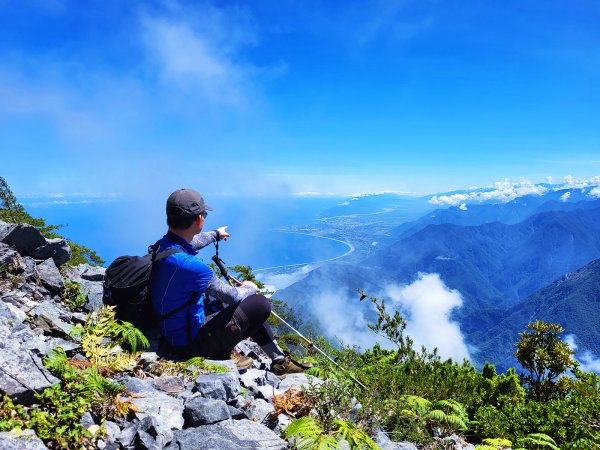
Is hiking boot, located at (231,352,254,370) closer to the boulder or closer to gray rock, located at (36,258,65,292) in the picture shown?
the boulder

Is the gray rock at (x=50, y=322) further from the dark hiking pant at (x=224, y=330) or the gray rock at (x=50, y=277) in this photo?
the dark hiking pant at (x=224, y=330)

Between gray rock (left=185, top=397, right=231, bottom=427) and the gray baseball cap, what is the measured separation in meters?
2.55

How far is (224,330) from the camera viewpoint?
213 inches

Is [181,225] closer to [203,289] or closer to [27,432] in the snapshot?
[203,289]

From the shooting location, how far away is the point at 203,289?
5285 mm

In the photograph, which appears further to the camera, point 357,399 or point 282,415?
point 357,399

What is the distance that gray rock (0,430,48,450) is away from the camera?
2461 millimetres

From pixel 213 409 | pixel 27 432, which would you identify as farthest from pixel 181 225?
pixel 27 432

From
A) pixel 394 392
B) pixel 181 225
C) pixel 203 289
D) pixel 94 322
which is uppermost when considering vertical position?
pixel 181 225

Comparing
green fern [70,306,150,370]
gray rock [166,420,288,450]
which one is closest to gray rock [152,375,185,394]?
green fern [70,306,150,370]

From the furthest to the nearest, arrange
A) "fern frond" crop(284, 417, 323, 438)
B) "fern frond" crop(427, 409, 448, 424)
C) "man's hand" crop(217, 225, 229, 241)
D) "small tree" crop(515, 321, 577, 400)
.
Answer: "small tree" crop(515, 321, 577, 400) → "man's hand" crop(217, 225, 229, 241) → "fern frond" crop(427, 409, 448, 424) → "fern frond" crop(284, 417, 323, 438)

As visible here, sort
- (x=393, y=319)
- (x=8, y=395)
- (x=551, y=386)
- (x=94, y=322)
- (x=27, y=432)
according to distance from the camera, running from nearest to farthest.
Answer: (x=27, y=432)
(x=8, y=395)
(x=94, y=322)
(x=393, y=319)
(x=551, y=386)

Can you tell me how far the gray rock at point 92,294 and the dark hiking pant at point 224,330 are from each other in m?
2.06

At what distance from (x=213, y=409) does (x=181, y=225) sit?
2638mm
